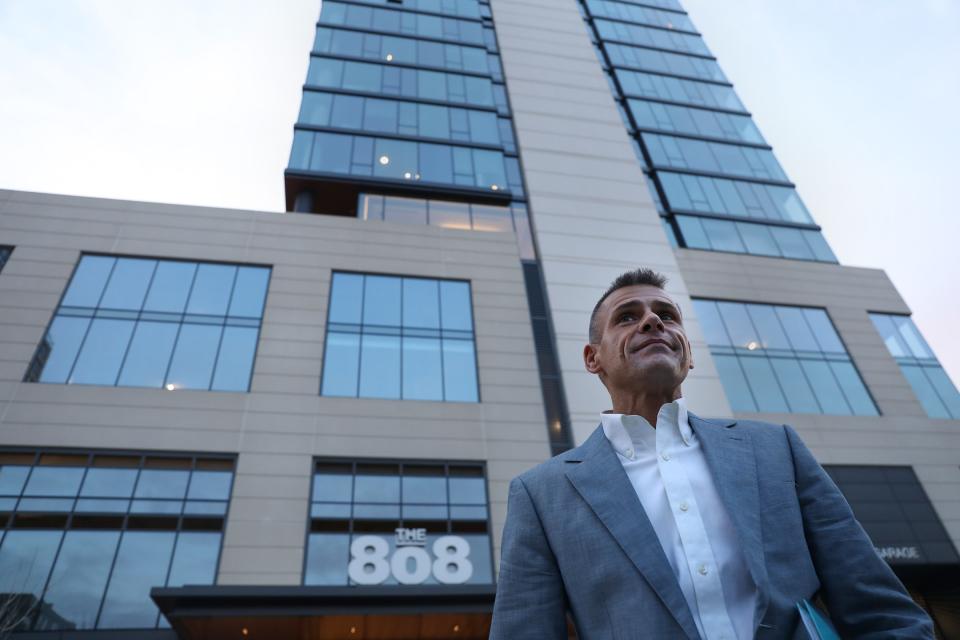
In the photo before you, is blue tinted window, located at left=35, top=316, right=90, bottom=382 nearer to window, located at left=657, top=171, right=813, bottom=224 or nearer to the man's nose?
the man's nose

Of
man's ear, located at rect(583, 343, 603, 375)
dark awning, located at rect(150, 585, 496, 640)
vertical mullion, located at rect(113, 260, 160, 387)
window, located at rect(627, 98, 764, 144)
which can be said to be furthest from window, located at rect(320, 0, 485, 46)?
man's ear, located at rect(583, 343, 603, 375)

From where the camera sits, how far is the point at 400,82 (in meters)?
29.5

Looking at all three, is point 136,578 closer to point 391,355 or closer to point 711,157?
point 391,355

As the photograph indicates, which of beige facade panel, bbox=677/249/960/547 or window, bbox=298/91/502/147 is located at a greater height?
window, bbox=298/91/502/147

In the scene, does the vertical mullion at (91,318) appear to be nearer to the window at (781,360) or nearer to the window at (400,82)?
the window at (400,82)

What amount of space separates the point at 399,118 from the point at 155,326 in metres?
15.4

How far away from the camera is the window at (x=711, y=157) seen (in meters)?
31.0

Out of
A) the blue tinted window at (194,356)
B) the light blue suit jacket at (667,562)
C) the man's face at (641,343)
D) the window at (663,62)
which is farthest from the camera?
the window at (663,62)

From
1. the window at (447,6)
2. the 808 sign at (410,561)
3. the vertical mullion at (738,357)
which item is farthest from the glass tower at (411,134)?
the vertical mullion at (738,357)

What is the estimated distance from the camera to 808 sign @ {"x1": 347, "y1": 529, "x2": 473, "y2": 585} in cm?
1484

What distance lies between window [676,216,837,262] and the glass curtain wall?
5cm

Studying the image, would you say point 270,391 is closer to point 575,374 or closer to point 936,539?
point 575,374

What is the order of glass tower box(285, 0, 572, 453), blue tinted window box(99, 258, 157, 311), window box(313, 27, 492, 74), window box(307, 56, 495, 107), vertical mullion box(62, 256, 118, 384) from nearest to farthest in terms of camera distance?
vertical mullion box(62, 256, 118, 384)
blue tinted window box(99, 258, 157, 311)
glass tower box(285, 0, 572, 453)
window box(307, 56, 495, 107)
window box(313, 27, 492, 74)

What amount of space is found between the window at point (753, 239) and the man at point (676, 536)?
2587 cm
